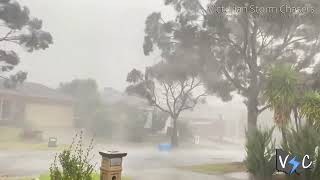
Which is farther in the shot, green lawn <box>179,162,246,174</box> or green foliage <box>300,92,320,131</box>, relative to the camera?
green lawn <box>179,162,246,174</box>

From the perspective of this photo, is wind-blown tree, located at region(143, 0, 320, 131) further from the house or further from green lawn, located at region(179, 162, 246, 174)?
the house

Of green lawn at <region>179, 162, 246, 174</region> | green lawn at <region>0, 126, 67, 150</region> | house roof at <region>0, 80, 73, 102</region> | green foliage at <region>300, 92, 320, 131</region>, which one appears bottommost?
green lawn at <region>179, 162, 246, 174</region>

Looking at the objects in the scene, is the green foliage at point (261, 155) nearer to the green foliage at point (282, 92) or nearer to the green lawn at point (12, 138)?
the green foliage at point (282, 92)

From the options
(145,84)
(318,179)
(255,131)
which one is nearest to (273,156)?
(255,131)

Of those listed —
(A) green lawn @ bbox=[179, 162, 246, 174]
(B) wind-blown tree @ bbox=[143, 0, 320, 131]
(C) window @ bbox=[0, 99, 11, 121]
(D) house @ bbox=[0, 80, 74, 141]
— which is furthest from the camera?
(D) house @ bbox=[0, 80, 74, 141]

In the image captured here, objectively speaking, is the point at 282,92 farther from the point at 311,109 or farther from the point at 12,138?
the point at 12,138

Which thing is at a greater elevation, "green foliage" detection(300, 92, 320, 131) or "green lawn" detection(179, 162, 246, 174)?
"green foliage" detection(300, 92, 320, 131)

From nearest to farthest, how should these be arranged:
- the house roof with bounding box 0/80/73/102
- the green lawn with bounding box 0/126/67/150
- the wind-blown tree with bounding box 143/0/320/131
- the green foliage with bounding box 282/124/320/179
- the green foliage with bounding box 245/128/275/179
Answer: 1. the green foliage with bounding box 282/124/320/179
2. the green foliage with bounding box 245/128/275/179
3. the wind-blown tree with bounding box 143/0/320/131
4. the green lawn with bounding box 0/126/67/150
5. the house roof with bounding box 0/80/73/102

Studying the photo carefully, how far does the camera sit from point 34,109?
41.1 metres

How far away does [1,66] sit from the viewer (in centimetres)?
3300

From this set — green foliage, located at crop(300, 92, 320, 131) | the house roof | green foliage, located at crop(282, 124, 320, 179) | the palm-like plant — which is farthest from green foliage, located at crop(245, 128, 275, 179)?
the house roof

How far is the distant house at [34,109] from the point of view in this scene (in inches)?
1559

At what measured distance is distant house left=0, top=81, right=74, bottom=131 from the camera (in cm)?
3959

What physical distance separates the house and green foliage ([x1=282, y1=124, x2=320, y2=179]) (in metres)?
31.1
